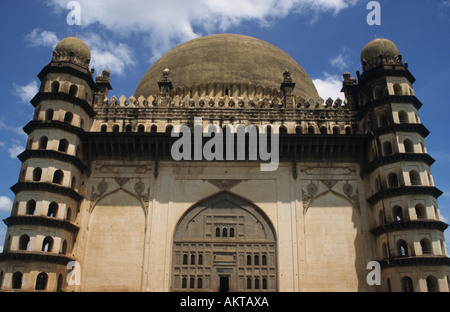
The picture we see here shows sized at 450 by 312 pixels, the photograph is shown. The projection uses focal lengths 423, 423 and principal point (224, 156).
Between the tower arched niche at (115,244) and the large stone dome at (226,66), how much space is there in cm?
1016

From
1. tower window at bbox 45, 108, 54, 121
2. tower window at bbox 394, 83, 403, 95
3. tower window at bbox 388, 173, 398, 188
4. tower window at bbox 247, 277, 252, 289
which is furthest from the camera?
tower window at bbox 394, 83, 403, 95

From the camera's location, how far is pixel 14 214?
21266 millimetres

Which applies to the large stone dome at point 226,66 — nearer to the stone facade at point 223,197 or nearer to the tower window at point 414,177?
the stone facade at point 223,197

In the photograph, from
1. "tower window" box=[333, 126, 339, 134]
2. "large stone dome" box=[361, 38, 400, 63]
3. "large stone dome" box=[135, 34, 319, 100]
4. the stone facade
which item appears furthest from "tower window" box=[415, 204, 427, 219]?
"large stone dome" box=[135, 34, 319, 100]

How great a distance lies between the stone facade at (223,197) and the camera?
21.1 metres

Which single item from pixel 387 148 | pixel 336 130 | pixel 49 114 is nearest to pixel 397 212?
pixel 387 148

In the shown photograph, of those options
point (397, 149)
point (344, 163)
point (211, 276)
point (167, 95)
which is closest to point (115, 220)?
point (211, 276)

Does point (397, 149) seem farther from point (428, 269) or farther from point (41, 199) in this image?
point (41, 199)

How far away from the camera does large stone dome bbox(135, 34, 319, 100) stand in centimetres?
3014

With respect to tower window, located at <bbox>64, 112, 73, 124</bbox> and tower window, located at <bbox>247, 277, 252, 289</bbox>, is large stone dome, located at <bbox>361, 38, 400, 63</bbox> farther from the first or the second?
tower window, located at <bbox>64, 112, 73, 124</bbox>

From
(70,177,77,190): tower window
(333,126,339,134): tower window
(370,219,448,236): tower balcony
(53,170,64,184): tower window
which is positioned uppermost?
(333,126,339,134): tower window

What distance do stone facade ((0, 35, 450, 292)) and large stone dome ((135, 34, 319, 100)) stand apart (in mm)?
4732

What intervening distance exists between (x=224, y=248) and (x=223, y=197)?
9.33 feet

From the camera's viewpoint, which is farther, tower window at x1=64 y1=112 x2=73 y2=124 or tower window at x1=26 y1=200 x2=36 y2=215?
tower window at x1=64 y1=112 x2=73 y2=124
